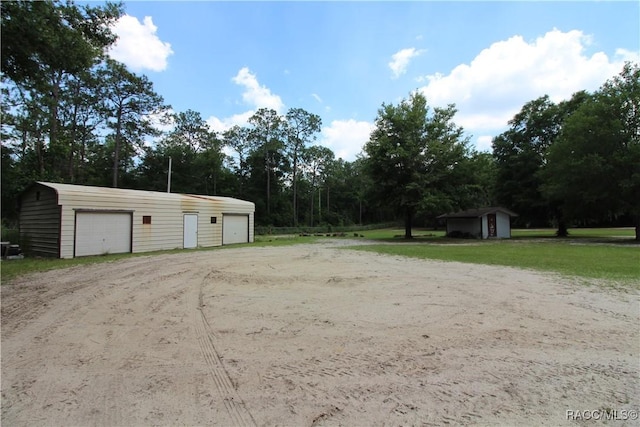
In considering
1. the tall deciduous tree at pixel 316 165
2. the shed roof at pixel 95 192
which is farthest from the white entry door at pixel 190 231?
the tall deciduous tree at pixel 316 165

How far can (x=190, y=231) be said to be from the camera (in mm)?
18844

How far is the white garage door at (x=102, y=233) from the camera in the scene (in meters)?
14.1

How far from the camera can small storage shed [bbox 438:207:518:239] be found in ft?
97.8

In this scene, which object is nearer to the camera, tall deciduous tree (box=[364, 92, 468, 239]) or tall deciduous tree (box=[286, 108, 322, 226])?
tall deciduous tree (box=[364, 92, 468, 239])

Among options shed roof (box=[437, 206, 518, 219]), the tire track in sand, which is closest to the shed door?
shed roof (box=[437, 206, 518, 219])

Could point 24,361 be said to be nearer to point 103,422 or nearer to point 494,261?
point 103,422

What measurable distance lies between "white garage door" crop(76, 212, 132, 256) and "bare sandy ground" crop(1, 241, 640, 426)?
25.4ft

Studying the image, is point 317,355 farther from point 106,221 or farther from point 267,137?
point 267,137

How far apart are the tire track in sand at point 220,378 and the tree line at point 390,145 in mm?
6236

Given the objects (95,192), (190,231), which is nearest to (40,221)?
(95,192)

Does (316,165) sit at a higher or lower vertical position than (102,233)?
higher

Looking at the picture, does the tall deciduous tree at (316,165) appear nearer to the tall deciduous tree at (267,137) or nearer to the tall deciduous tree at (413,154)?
the tall deciduous tree at (267,137)

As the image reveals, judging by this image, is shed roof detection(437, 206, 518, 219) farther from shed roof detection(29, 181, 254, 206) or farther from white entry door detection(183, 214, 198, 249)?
shed roof detection(29, 181, 254, 206)

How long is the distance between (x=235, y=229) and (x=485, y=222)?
837 inches
